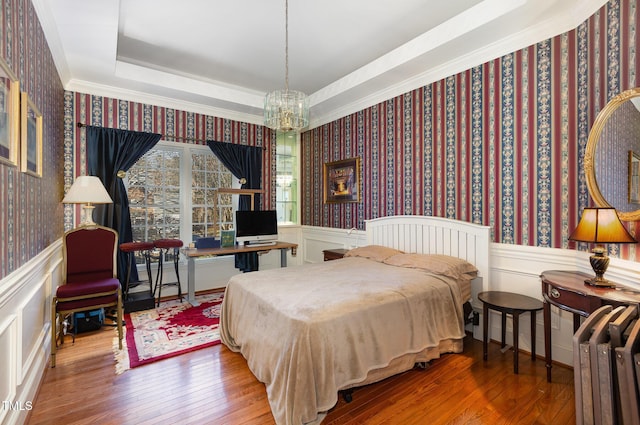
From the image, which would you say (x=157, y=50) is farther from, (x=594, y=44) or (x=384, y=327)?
(x=594, y=44)

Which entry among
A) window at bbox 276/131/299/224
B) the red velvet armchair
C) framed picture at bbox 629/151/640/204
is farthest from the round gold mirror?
window at bbox 276/131/299/224

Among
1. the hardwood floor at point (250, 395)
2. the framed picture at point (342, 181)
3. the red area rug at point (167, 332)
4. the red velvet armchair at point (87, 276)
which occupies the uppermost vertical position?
the framed picture at point (342, 181)

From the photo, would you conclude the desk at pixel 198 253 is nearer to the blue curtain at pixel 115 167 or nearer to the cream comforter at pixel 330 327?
the blue curtain at pixel 115 167

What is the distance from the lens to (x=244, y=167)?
486 centimetres

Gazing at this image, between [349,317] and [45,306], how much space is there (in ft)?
8.17

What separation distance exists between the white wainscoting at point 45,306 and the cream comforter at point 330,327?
0.58 metres

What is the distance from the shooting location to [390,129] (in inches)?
154

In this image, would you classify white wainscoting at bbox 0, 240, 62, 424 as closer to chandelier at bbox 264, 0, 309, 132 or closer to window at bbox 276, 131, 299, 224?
chandelier at bbox 264, 0, 309, 132

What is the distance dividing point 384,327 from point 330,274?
80cm

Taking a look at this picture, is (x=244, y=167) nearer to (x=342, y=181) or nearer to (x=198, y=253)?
(x=342, y=181)

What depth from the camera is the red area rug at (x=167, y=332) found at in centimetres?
262

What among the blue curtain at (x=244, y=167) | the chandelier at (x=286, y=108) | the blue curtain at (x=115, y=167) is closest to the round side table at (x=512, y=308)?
the chandelier at (x=286, y=108)

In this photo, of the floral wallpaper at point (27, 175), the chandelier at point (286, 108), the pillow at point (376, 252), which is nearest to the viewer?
the floral wallpaper at point (27, 175)

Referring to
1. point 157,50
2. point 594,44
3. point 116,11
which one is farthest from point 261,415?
point 157,50
